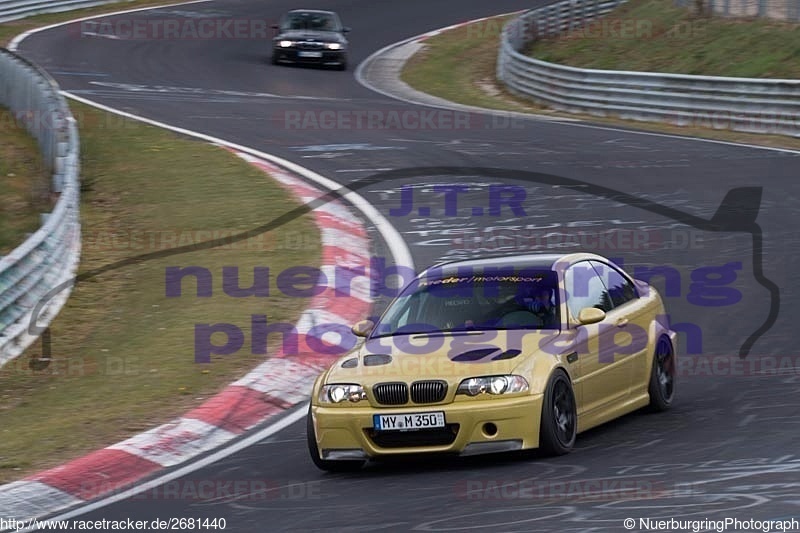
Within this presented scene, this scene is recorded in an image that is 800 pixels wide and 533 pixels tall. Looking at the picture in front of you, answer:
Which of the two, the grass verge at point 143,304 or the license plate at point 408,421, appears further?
the grass verge at point 143,304

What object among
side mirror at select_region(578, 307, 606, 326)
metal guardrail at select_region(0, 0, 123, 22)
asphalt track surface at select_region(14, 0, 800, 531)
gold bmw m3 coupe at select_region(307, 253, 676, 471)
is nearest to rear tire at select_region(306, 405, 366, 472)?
gold bmw m3 coupe at select_region(307, 253, 676, 471)

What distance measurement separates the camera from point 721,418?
972cm

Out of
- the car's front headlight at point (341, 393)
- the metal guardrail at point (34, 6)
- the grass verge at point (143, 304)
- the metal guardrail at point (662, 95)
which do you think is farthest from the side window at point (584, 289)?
the metal guardrail at point (34, 6)

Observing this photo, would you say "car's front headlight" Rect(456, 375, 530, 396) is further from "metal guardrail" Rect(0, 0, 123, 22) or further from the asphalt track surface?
"metal guardrail" Rect(0, 0, 123, 22)

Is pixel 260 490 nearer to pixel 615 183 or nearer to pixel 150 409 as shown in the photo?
pixel 150 409

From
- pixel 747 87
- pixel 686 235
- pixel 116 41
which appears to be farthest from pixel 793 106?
pixel 116 41

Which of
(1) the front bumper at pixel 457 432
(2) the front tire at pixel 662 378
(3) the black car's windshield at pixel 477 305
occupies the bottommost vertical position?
(2) the front tire at pixel 662 378

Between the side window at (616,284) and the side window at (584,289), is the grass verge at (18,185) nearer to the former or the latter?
the side window at (616,284)

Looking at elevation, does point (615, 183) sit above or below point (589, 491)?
below

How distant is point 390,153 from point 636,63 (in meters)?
14.1

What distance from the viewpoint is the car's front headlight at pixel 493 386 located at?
8695 mm

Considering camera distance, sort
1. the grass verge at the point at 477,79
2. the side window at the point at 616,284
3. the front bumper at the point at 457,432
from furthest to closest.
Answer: the grass verge at the point at 477,79, the side window at the point at 616,284, the front bumper at the point at 457,432

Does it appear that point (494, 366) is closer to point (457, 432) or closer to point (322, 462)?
point (457, 432)

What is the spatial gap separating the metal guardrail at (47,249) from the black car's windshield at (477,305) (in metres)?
4.79
